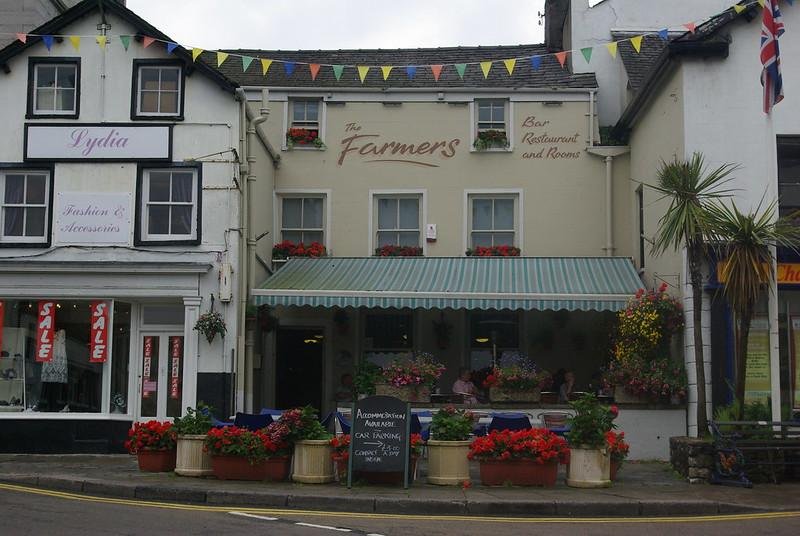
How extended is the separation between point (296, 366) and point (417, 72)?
7.38m

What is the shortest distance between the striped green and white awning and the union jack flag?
14.8 ft

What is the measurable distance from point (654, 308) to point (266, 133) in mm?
9626

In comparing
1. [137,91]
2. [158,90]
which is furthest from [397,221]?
[137,91]

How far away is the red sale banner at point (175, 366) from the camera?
18.3 m

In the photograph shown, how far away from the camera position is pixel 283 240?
21625 mm

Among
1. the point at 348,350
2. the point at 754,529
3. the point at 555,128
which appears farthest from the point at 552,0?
the point at 754,529

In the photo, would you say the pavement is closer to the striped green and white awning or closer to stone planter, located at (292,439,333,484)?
stone planter, located at (292,439,333,484)

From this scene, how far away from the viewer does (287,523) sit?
33.9 ft

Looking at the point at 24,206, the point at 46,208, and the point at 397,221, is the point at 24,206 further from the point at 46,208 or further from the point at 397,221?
the point at 397,221

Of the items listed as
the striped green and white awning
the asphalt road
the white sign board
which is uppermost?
the white sign board

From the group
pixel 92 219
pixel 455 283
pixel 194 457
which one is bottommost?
pixel 194 457

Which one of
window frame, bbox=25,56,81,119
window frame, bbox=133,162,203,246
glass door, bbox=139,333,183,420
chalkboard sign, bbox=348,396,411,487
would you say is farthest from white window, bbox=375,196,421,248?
chalkboard sign, bbox=348,396,411,487

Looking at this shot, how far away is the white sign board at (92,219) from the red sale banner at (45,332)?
128 centimetres

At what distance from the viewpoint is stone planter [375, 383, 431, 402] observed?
59.0 feet
